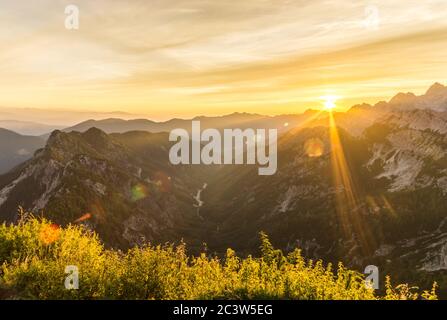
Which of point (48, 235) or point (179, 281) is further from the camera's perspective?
point (48, 235)

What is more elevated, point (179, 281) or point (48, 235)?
point (48, 235)

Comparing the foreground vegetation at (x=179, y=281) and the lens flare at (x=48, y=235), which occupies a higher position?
the lens flare at (x=48, y=235)

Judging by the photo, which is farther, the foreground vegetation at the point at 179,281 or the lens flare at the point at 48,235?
the lens flare at the point at 48,235

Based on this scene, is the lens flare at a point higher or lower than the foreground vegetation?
higher

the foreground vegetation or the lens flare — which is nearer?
the foreground vegetation
